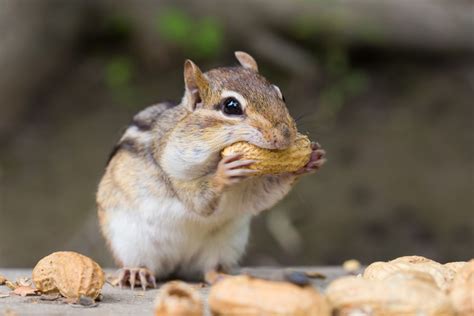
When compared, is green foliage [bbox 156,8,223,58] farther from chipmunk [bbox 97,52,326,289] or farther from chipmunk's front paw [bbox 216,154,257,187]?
chipmunk's front paw [bbox 216,154,257,187]

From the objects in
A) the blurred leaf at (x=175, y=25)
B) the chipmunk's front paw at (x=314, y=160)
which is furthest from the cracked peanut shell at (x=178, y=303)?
the blurred leaf at (x=175, y=25)

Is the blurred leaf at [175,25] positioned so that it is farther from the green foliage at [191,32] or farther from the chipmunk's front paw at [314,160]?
the chipmunk's front paw at [314,160]

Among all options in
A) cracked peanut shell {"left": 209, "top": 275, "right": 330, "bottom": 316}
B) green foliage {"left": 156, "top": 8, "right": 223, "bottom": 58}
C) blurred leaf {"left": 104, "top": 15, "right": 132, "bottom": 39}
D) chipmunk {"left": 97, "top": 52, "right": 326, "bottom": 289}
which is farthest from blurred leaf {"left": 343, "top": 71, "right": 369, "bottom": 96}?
cracked peanut shell {"left": 209, "top": 275, "right": 330, "bottom": 316}

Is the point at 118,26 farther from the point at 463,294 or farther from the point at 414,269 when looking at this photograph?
the point at 463,294

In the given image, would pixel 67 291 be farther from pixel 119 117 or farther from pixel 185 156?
pixel 119 117

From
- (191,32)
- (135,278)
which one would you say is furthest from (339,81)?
(135,278)

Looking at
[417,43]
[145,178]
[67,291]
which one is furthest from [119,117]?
[67,291]
